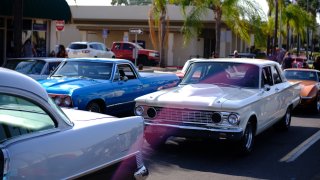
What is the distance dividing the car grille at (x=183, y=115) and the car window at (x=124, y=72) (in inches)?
118

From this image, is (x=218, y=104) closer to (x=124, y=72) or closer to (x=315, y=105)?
(x=124, y=72)

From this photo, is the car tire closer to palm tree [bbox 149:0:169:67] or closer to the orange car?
the orange car

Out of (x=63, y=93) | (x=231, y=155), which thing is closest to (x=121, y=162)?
(x=231, y=155)

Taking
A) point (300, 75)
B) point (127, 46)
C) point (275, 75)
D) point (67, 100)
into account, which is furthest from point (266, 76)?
point (127, 46)

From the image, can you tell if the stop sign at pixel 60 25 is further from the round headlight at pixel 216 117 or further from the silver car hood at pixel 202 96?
the round headlight at pixel 216 117

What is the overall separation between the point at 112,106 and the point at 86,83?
2.76ft

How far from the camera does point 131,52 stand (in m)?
36.6

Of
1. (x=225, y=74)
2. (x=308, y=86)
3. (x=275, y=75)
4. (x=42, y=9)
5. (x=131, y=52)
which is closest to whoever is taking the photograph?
(x=225, y=74)

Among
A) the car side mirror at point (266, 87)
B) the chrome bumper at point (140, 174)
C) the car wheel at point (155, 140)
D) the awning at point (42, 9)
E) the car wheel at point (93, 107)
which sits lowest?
the car wheel at point (155, 140)

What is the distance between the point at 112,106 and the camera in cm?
1025

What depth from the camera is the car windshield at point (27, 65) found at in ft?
40.7

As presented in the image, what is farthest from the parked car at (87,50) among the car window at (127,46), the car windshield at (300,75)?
the car windshield at (300,75)

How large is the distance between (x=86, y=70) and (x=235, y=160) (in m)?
4.33

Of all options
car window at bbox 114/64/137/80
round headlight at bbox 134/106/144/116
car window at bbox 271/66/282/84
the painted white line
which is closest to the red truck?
car window at bbox 114/64/137/80
